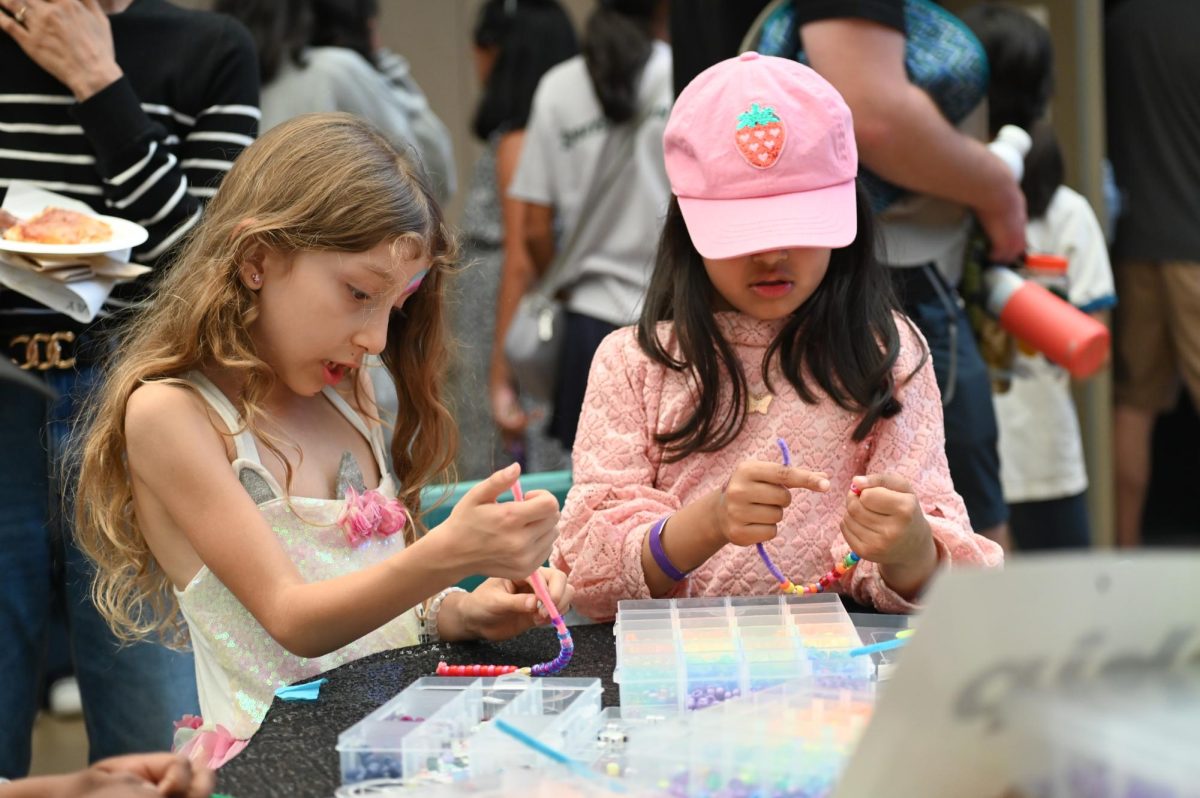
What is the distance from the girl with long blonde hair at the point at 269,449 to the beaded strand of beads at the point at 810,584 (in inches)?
9.8

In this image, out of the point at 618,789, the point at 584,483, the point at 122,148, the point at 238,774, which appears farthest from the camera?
the point at 122,148

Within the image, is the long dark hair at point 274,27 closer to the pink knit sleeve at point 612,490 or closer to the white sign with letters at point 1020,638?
the pink knit sleeve at point 612,490

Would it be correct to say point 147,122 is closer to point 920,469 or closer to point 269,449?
point 269,449

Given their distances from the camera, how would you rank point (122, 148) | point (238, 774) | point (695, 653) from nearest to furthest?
point (238, 774) → point (695, 653) → point (122, 148)

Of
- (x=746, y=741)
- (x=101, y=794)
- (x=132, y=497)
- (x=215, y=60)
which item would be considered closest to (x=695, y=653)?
(x=746, y=741)

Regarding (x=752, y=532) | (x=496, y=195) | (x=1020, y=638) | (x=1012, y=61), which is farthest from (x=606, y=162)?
(x=1020, y=638)

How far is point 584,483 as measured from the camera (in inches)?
66.5

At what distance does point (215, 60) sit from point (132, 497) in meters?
0.77

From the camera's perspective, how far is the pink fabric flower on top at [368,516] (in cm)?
160

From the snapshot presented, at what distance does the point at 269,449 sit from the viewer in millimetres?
1576

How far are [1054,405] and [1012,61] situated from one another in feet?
3.64

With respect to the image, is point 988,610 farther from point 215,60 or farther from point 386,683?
point 215,60

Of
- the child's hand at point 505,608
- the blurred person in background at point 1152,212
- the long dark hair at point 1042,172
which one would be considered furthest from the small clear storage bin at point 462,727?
the blurred person in background at point 1152,212

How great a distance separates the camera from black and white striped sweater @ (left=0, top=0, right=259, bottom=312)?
1.90 meters
